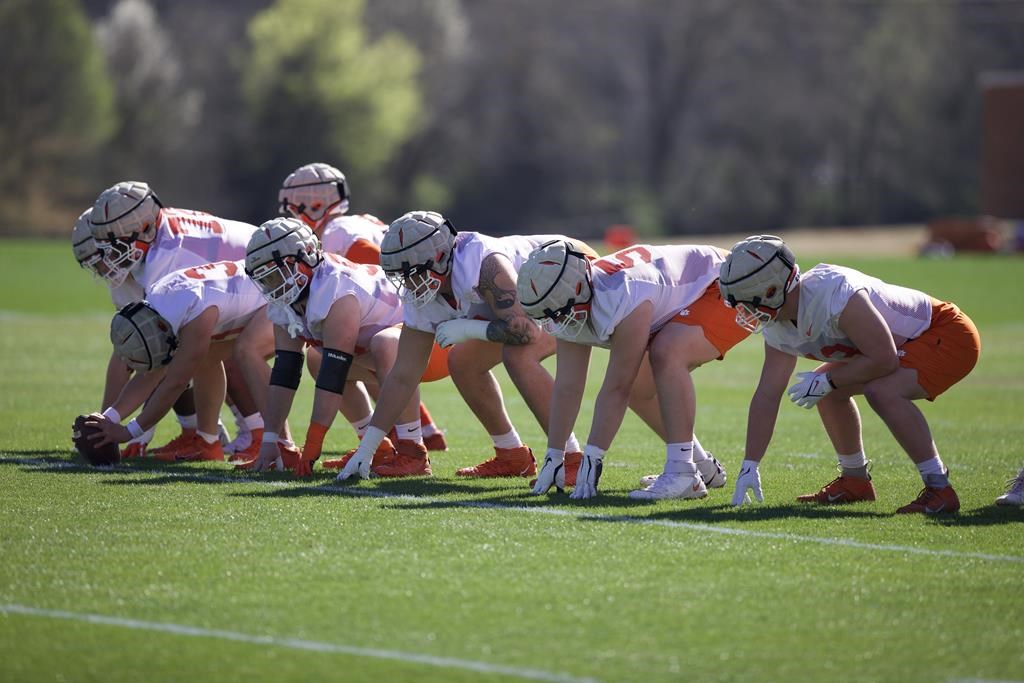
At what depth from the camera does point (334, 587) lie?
589 centimetres

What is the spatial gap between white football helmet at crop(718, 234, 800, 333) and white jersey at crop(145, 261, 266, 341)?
3373mm

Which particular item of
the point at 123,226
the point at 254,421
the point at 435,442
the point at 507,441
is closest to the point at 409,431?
the point at 507,441

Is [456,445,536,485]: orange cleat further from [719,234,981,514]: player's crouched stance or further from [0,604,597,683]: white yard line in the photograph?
[0,604,597,683]: white yard line

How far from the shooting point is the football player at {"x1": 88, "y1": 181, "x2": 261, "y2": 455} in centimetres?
959

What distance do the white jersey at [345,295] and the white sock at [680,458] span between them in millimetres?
2195

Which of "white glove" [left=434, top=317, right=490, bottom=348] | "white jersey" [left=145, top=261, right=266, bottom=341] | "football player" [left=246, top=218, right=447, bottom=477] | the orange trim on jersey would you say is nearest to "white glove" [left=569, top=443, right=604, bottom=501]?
"white glove" [left=434, top=317, right=490, bottom=348]

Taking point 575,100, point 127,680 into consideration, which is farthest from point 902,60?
point 127,680

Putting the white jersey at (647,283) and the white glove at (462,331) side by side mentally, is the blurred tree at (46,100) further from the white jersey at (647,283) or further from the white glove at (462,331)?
the white jersey at (647,283)

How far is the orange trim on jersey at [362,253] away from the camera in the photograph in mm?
10492

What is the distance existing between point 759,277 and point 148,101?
53.9 meters

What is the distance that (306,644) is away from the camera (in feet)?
16.9

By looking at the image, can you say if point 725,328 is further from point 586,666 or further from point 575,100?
point 575,100

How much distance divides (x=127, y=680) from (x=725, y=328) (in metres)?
4.28

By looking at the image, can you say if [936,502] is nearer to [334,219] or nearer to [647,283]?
[647,283]
